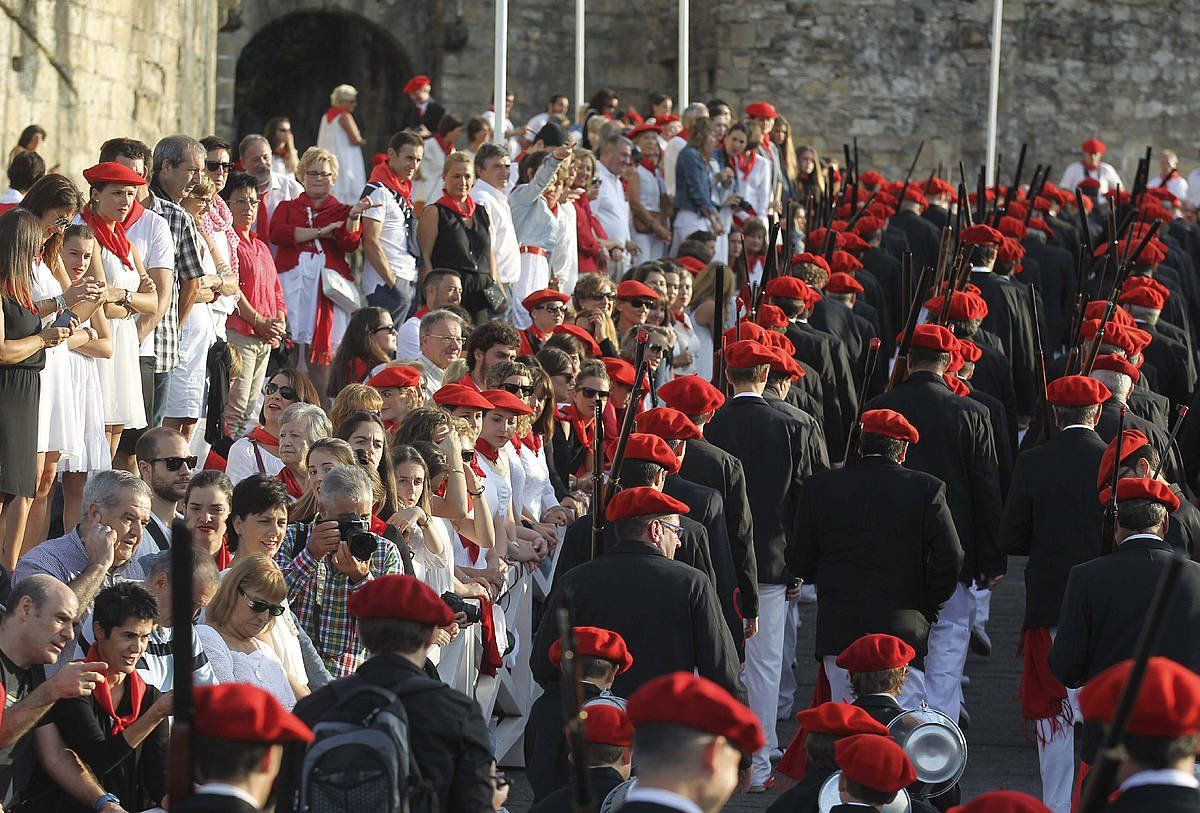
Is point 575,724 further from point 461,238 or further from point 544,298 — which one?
point 461,238

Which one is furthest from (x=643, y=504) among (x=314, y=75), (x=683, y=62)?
(x=314, y=75)

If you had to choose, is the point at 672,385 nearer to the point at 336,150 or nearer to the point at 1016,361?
the point at 1016,361

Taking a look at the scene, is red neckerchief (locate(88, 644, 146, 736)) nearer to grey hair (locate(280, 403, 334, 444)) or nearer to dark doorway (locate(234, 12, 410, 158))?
grey hair (locate(280, 403, 334, 444))

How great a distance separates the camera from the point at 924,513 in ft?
28.4

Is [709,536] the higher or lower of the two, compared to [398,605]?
lower

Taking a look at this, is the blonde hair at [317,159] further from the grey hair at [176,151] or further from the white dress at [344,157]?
the white dress at [344,157]

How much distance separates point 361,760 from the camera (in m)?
4.84

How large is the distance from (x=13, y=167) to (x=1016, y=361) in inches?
256

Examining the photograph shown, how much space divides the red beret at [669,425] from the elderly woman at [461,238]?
13.6ft

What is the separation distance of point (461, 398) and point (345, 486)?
172cm

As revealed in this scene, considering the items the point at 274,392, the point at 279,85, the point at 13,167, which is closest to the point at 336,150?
the point at 13,167

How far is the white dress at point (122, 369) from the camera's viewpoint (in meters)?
9.27

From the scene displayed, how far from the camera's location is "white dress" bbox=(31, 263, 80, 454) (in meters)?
8.64

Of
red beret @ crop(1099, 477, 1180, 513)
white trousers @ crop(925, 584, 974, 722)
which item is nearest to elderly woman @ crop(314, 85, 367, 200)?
white trousers @ crop(925, 584, 974, 722)
